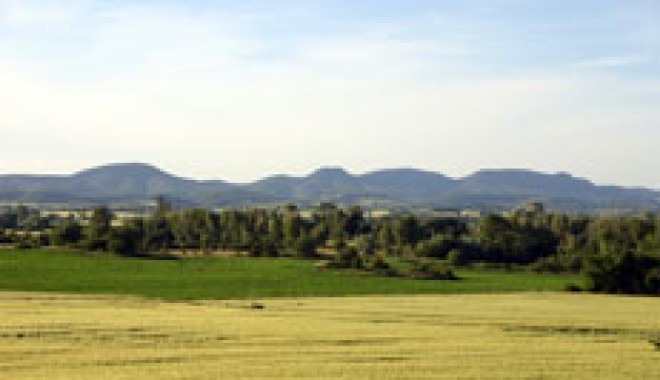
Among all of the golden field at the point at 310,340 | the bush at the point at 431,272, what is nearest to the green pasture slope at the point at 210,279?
the bush at the point at 431,272

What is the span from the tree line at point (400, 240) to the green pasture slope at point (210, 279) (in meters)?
6.36

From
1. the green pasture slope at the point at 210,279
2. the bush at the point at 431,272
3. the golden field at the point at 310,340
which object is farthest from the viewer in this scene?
the bush at the point at 431,272

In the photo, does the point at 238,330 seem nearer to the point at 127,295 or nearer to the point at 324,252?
the point at 127,295

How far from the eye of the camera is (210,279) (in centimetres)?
9031

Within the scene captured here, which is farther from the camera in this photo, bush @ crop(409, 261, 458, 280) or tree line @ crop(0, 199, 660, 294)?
tree line @ crop(0, 199, 660, 294)

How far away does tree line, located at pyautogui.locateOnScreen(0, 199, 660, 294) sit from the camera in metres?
111

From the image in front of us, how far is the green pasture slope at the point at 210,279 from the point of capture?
78.1 meters

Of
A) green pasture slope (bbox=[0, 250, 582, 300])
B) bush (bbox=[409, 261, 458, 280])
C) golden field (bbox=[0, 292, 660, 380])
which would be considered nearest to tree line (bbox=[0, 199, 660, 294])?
Result: bush (bbox=[409, 261, 458, 280])

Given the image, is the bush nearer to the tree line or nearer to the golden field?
the tree line

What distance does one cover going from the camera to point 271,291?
3157 inches

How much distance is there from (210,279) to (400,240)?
6565cm

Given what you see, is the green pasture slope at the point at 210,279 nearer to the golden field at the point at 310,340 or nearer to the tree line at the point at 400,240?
the tree line at the point at 400,240

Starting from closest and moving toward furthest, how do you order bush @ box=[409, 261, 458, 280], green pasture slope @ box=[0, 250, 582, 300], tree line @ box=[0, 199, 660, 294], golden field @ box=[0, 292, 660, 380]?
golden field @ box=[0, 292, 660, 380] → green pasture slope @ box=[0, 250, 582, 300] → bush @ box=[409, 261, 458, 280] → tree line @ box=[0, 199, 660, 294]

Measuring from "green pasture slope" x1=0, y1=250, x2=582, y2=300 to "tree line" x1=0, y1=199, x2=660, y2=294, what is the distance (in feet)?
20.9
